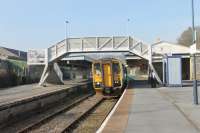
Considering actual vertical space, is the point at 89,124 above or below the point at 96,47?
below

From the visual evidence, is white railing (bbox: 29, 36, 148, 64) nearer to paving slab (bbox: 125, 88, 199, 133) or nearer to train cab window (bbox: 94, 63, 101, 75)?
train cab window (bbox: 94, 63, 101, 75)

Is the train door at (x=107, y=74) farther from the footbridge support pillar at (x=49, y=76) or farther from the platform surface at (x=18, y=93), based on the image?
the footbridge support pillar at (x=49, y=76)

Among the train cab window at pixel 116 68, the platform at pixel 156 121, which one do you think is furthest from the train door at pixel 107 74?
the platform at pixel 156 121

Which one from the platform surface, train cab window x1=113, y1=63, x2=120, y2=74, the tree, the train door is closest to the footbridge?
the platform surface

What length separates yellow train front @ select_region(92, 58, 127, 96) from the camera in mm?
35125

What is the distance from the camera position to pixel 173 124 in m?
14.4

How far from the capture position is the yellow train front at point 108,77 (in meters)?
35.1

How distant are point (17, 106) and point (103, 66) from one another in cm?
1426

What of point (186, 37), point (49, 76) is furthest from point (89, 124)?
point (186, 37)

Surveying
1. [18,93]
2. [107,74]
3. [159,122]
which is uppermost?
[107,74]

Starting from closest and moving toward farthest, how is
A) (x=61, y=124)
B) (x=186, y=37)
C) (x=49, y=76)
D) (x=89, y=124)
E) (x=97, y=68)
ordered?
1. (x=61, y=124)
2. (x=89, y=124)
3. (x=97, y=68)
4. (x=49, y=76)
5. (x=186, y=37)

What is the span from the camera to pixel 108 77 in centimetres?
3534

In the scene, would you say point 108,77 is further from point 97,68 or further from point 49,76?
point 49,76

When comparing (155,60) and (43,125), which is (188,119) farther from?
(155,60)
